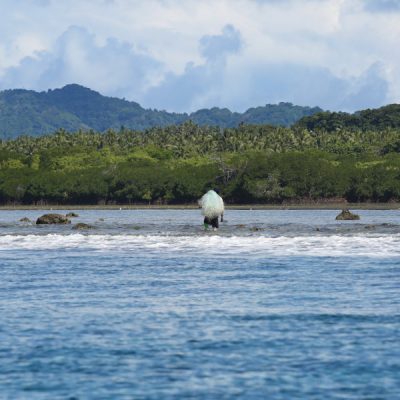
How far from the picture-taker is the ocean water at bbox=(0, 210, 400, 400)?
1317cm

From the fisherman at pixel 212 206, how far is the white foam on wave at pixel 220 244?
2.55 metres

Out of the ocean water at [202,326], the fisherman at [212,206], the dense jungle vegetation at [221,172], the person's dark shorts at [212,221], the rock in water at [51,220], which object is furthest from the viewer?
the dense jungle vegetation at [221,172]

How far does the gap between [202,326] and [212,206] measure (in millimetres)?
26208

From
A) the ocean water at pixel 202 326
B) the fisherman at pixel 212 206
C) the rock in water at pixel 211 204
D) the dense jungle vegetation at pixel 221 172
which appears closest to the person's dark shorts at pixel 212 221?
the fisherman at pixel 212 206

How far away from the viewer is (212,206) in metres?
43.4

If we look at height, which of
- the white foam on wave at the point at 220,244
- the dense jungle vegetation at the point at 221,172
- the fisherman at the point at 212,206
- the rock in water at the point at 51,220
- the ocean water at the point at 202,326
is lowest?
the ocean water at the point at 202,326

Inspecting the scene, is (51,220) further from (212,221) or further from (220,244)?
(220,244)

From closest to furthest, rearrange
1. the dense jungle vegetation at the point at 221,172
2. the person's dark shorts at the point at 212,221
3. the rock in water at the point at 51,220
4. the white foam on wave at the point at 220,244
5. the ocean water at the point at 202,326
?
the ocean water at the point at 202,326 < the white foam on wave at the point at 220,244 < the person's dark shorts at the point at 212,221 < the rock in water at the point at 51,220 < the dense jungle vegetation at the point at 221,172

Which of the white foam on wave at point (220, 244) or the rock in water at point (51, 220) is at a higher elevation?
the rock in water at point (51, 220)

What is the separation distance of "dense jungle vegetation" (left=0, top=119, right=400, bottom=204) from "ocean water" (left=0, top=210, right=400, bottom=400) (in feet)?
362

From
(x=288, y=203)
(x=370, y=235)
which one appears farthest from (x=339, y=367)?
(x=288, y=203)

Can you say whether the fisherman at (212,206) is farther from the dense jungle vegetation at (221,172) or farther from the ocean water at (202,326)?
the dense jungle vegetation at (221,172)

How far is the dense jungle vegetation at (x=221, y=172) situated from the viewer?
5600 inches

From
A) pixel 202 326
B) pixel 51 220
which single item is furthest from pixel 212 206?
pixel 202 326
